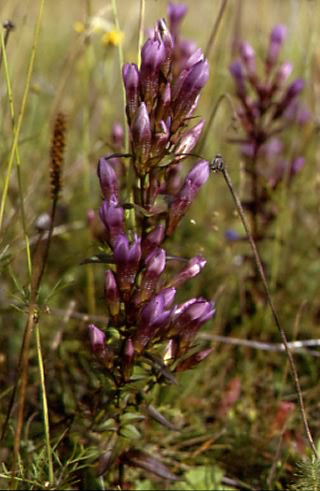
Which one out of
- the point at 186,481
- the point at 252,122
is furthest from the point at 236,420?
the point at 252,122

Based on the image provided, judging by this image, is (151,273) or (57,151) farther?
(57,151)

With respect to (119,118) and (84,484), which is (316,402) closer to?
(84,484)

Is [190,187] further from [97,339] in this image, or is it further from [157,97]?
→ [97,339]

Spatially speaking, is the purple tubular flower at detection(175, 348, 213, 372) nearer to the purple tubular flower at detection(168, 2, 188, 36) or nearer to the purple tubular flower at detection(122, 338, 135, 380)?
the purple tubular flower at detection(122, 338, 135, 380)

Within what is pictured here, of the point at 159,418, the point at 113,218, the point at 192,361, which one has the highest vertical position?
the point at 113,218

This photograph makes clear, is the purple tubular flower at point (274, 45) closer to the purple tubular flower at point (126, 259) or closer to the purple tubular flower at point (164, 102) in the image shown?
the purple tubular flower at point (164, 102)

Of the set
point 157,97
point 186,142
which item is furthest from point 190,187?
point 157,97

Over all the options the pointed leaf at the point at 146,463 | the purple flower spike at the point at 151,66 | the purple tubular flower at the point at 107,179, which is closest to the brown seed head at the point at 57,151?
the purple tubular flower at the point at 107,179
